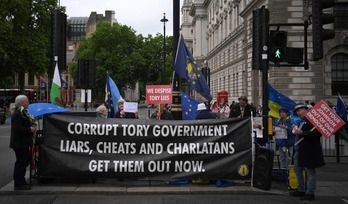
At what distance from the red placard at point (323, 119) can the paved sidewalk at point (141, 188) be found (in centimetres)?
143

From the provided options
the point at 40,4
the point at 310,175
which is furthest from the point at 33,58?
the point at 310,175

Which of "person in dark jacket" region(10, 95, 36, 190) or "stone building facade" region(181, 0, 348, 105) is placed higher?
→ "stone building facade" region(181, 0, 348, 105)

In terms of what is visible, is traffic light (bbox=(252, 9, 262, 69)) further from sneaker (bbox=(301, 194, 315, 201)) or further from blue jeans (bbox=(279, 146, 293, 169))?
sneaker (bbox=(301, 194, 315, 201))

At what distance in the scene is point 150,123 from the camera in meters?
9.11

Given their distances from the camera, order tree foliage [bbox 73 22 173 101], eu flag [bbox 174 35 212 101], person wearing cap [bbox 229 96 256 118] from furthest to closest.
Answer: tree foliage [bbox 73 22 173 101] < person wearing cap [bbox 229 96 256 118] < eu flag [bbox 174 35 212 101]

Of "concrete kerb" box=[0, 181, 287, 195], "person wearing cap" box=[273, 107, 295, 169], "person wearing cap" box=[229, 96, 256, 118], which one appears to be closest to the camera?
"concrete kerb" box=[0, 181, 287, 195]

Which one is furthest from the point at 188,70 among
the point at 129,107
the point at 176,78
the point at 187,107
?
the point at 129,107

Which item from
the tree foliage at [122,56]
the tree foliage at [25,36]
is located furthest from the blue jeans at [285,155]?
the tree foliage at [122,56]

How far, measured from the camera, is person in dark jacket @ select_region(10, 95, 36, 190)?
27.5ft

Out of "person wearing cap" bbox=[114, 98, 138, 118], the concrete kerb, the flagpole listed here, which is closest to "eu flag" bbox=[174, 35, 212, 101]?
the flagpole

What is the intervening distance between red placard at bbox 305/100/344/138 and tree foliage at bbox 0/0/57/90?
129ft

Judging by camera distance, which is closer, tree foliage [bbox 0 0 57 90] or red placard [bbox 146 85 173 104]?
red placard [bbox 146 85 173 104]

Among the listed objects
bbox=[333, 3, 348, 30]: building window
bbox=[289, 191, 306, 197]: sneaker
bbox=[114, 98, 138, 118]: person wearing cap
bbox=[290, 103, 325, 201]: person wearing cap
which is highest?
bbox=[333, 3, 348, 30]: building window

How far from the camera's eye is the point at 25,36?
46.9 meters
